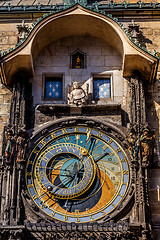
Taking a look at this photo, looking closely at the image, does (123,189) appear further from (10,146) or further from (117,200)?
(10,146)

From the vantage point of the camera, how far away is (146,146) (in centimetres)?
1263

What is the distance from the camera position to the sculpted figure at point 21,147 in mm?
12594

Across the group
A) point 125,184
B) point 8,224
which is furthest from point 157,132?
point 8,224

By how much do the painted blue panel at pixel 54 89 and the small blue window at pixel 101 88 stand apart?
0.77 meters

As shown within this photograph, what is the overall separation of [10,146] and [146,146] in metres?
2.73

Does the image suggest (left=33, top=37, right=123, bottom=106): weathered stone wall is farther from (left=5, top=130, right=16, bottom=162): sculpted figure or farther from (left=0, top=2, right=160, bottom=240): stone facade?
(left=5, top=130, right=16, bottom=162): sculpted figure

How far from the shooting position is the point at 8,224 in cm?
1192

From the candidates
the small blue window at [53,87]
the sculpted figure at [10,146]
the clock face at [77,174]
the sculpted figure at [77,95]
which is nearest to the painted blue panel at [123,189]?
the clock face at [77,174]

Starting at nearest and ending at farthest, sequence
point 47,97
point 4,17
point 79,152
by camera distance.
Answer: point 79,152 → point 47,97 → point 4,17

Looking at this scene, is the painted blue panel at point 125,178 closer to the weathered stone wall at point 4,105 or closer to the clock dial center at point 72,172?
the clock dial center at point 72,172

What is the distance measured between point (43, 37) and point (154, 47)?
255 centimetres

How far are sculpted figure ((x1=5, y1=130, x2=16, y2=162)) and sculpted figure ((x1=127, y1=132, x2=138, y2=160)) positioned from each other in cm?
233

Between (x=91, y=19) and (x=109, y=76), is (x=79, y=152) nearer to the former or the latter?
(x=109, y=76)

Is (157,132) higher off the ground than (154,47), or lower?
lower
